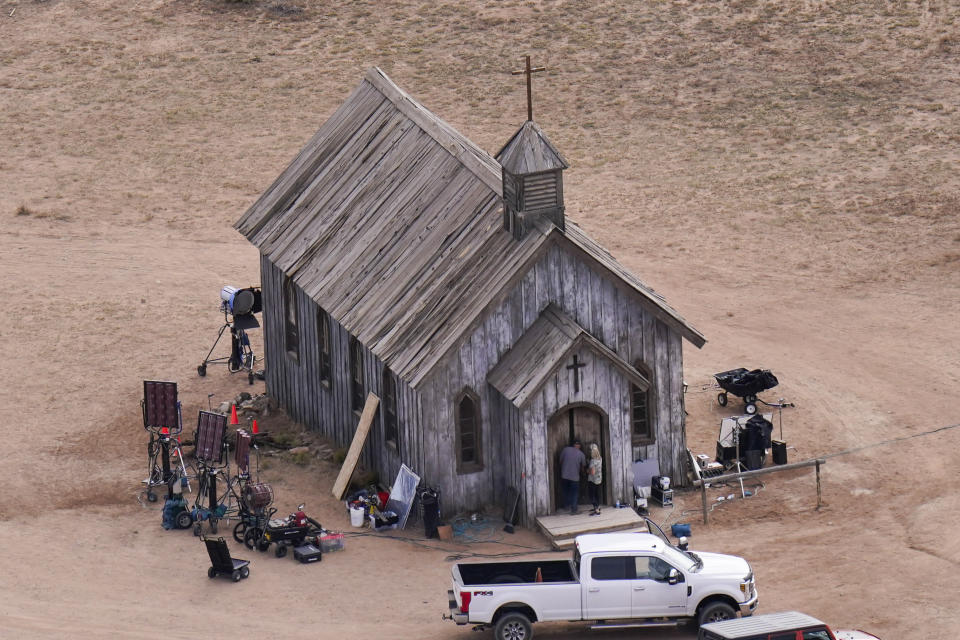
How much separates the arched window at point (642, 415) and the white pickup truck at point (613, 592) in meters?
6.75

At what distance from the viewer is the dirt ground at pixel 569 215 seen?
32.5 meters

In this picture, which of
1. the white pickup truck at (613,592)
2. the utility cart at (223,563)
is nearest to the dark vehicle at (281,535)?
the utility cart at (223,563)

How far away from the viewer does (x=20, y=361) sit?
45.7 metres

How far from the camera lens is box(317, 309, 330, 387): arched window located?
39.2 meters

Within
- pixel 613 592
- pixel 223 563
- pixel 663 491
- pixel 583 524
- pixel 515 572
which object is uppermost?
pixel 663 491

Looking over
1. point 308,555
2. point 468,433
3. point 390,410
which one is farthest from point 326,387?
point 308,555

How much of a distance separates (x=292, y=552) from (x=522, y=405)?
18.0 ft

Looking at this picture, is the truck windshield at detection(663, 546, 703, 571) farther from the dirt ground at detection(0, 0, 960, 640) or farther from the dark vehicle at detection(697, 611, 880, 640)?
the dirt ground at detection(0, 0, 960, 640)

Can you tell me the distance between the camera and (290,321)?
137ft

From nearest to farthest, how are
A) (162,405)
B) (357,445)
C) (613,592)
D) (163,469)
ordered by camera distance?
(613,592), (357,445), (162,405), (163,469)

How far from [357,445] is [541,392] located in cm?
497

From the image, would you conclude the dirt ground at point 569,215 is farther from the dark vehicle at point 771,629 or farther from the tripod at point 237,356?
the dark vehicle at point 771,629

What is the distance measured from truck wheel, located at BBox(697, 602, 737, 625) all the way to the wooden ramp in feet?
15.5

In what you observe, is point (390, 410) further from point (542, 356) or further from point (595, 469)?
point (595, 469)
